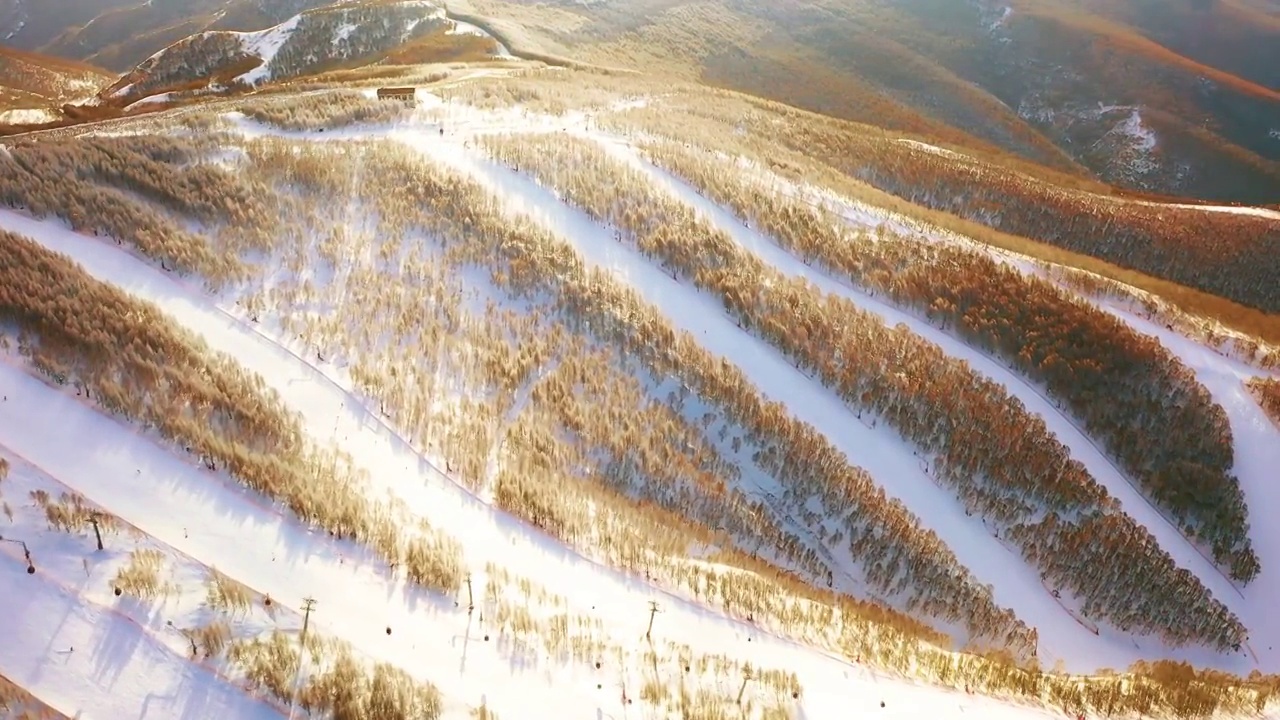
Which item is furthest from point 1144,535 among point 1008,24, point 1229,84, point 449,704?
point 1008,24

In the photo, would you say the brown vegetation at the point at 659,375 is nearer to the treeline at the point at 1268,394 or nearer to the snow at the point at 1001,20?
the treeline at the point at 1268,394

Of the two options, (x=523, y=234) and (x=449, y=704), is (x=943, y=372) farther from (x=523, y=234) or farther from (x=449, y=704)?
(x=449, y=704)

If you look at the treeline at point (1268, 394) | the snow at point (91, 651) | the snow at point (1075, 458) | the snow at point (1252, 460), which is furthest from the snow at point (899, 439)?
the snow at point (91, 651)

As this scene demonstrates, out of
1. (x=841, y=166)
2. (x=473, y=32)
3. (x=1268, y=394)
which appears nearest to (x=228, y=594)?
(x=1268, y=394)

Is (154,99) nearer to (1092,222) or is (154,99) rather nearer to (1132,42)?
(1092,222)

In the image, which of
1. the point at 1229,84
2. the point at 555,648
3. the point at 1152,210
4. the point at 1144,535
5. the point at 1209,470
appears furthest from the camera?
the point at 1229,84

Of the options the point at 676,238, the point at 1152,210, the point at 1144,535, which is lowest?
the point at 1144,535

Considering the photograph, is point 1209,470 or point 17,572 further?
point 1209,470
